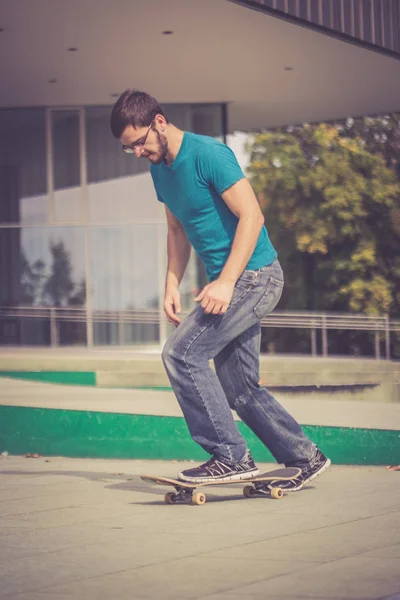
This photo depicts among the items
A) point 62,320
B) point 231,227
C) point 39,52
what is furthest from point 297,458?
point 62,320

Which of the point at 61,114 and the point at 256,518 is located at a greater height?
the point at 61,114

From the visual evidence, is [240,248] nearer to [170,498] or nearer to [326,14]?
[170,498]

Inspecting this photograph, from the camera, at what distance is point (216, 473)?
16.4 ft

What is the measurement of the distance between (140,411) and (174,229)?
8.12 feet

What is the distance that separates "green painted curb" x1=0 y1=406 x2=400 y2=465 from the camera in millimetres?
6531

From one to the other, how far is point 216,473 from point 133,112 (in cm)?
168

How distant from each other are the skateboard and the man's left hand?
2.65 feet

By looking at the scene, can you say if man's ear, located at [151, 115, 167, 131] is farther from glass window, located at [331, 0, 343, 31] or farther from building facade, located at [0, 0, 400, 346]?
building facade, located at [0, 0, 400, 346]

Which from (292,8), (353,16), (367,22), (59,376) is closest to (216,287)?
(292,8)

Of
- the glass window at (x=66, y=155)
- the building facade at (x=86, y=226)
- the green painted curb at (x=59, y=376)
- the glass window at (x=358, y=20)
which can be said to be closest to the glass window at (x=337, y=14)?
the glass window at (x=358, y=20)

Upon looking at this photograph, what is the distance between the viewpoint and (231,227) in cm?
498

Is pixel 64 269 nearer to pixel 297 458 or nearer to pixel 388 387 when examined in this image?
pixel 388 387

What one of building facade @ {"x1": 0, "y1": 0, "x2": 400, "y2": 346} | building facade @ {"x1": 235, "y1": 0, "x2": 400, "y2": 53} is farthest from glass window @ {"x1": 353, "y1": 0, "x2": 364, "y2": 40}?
building facade @ {"x1": 0, "y1": 0, "x2": 400, "y2": 346}

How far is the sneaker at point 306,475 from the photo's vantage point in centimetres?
523
